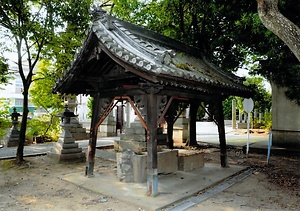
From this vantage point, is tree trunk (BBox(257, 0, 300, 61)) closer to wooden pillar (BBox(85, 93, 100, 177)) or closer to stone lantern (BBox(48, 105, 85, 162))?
wooden pillar (BBox(85, 93, 100, 177))

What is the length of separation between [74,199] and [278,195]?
4796 millimetres

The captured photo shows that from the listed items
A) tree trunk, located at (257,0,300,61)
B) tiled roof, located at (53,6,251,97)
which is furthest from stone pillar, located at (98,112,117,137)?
tree trunk, located at (257,0,300,61)

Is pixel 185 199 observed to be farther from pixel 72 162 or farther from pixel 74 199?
pixel 72 162

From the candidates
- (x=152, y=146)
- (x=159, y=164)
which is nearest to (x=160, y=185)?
(x=159, y=164)

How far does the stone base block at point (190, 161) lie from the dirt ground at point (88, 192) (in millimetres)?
1656

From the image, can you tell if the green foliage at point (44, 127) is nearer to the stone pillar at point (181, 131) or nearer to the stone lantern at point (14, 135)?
the stone lantern at point (14, 135)

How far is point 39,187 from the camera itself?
6.54 metres

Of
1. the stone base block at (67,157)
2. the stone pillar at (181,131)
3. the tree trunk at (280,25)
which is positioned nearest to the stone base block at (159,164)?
the stone base block at (67,157)

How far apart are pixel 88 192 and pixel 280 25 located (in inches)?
219

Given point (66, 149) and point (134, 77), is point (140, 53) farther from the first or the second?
point (66, 149)

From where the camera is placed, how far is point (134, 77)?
631 centimetres

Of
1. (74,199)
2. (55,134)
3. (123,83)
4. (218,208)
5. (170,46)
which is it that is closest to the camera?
(218,208)

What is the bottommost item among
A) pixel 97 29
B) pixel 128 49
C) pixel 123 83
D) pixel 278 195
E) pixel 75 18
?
pixel 278 195

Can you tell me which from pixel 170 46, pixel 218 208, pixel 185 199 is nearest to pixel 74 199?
pixel 185 199
